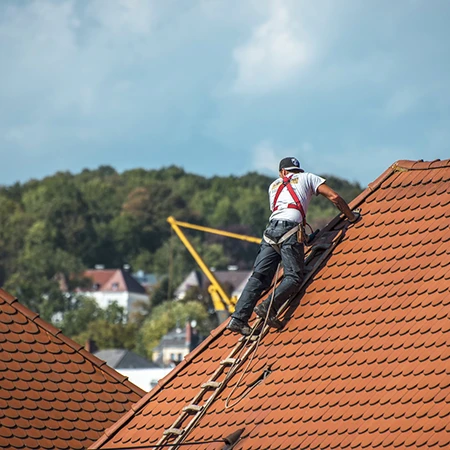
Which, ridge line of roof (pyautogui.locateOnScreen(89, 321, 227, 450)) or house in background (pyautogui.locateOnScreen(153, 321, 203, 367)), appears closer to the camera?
ridge line of roof (pyautogui.locateOnScreen(89, 321, 227, 450))

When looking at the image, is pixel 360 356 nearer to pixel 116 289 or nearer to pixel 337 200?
pixel 337 200

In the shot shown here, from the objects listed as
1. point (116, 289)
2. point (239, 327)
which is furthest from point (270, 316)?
point (116, 289)

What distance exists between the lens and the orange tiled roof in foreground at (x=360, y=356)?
12047 mm

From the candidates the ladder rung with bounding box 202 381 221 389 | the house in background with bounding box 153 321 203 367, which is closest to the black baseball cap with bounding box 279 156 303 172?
the ladder rung with bounding box 202 381 221 389

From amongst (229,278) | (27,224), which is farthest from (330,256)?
(27,224)

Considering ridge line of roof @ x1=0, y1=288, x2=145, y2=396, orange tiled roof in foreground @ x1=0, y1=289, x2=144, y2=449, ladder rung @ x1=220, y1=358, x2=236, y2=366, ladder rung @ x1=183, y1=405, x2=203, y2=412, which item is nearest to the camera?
ladder rung @ x1=183, y1=405, x2=203, y2=412

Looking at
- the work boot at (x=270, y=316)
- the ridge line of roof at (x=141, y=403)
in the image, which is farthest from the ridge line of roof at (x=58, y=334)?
the work boot at (x=270, y=316)

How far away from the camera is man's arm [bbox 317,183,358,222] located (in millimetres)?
14202

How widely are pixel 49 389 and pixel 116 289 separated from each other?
Result: 563ft

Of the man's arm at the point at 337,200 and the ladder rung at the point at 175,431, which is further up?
the man's arm at the point at 337,200

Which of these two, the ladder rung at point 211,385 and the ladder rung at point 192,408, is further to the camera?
the ladder rung at point 211,385

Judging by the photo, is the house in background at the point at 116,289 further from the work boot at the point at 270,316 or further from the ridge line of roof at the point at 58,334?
the work boot at the point at 270,316

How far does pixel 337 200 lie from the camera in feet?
46.5

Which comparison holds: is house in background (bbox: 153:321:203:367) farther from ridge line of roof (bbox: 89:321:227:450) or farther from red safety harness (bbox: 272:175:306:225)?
red safety harness (bbox: 272:175:306:225)
